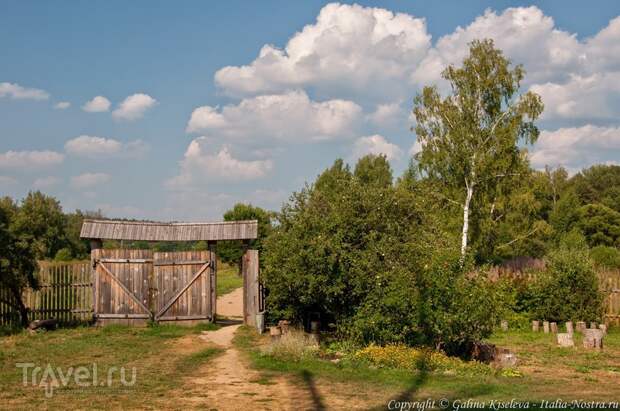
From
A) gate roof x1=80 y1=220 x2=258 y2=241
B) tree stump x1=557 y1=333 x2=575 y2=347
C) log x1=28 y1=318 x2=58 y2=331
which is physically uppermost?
gate roof x1=80 y1=220 x2=258 y2=241

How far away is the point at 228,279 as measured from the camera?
1695 inches

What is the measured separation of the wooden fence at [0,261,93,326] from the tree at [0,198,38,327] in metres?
0.38

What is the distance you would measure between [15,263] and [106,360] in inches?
206

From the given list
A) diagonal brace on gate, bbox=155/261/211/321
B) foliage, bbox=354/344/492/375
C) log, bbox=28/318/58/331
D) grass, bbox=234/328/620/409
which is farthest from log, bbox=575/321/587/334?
log, bbox=28/318/58/331

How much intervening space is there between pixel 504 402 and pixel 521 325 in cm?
1214

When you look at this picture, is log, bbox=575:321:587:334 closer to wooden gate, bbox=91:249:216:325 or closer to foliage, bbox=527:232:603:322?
foliage, bbox=527:232:603:322

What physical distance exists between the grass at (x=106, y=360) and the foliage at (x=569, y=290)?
10992 mm

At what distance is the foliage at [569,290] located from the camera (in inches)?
773

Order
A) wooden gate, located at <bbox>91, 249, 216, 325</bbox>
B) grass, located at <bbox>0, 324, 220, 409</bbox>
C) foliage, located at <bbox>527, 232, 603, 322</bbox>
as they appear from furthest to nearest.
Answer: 1. foliage, located at <bbox>527, 232, 603, 322</bbox>
2. wooden gate, located at <bbox>91, 249, 216, 325</bbox>
3. grass, located at <bbox>0, 324, 220, 409</bbox>

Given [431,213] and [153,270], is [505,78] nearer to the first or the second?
[431,213]

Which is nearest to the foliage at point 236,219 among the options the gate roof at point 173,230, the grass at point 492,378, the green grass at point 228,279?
the green grass at point 228,279

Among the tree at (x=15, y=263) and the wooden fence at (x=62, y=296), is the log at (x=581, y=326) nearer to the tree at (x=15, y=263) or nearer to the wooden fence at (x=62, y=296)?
the wooden fence at (x=62, y=296)

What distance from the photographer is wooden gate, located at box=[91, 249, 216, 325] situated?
17891mm

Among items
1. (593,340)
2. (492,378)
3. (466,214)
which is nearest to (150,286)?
(492,378)
